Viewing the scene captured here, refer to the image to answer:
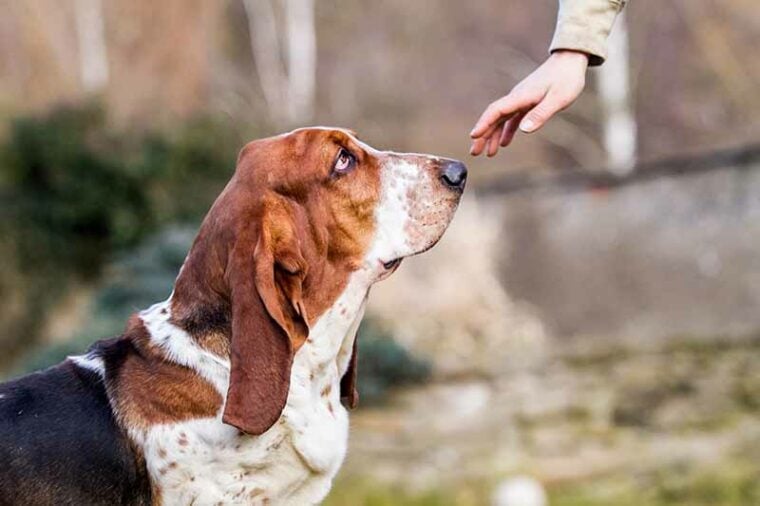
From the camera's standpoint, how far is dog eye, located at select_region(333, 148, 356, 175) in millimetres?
4195

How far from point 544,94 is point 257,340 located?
1158 mm

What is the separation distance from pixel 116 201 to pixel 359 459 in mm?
5752

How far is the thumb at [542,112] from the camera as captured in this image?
3861 millimetres

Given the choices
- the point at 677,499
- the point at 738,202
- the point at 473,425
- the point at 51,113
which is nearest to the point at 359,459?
the point at 473,425

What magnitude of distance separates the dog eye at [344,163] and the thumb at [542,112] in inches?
24.1

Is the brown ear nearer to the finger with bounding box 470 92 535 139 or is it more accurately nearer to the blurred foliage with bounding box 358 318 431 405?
the finger with bounding box 470 92 535 139

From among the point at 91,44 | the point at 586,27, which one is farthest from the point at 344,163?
the point at 91,44

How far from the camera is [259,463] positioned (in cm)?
388

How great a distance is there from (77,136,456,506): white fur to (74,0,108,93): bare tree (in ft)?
41.1

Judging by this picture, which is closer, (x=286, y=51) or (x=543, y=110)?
(x=543, y=110)

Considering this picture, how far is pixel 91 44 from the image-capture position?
19906mm

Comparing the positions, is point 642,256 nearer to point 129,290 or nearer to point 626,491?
point 129,290

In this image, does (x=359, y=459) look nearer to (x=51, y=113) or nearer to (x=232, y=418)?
(x=232, y=418)

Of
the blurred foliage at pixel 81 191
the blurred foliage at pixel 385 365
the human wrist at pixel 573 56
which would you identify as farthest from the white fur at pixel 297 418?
the blurred foliage at pixel 81 191
